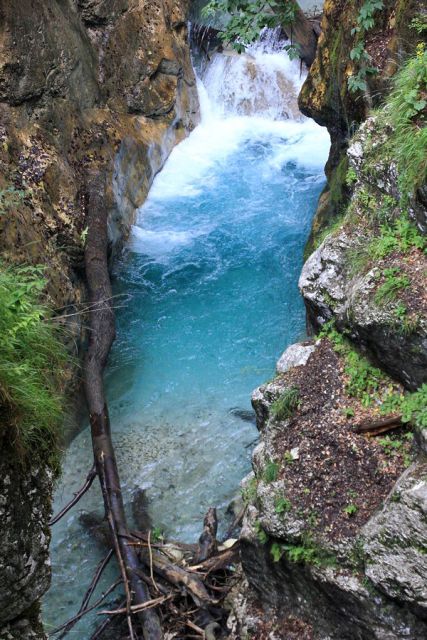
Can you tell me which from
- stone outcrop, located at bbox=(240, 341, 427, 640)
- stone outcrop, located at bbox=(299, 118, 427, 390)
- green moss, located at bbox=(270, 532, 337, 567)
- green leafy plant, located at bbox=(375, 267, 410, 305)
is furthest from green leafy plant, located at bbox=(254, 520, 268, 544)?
green leafy plant, located at bbox=(375, 267, 410, 305)

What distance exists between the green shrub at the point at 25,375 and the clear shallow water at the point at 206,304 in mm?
2850

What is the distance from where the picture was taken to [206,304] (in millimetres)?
9516

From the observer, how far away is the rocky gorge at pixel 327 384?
3.87 metres

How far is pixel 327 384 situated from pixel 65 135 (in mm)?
5846

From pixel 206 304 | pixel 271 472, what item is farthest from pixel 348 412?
pixel 206 304

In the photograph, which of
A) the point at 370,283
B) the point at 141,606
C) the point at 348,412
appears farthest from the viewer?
the point at 141,606

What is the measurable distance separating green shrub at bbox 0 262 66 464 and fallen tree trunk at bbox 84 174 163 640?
2.03m

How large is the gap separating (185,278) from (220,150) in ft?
14.1

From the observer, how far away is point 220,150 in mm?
13242

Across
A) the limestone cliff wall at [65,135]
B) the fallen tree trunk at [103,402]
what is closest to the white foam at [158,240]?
the limestone cliff wall at [65,135]

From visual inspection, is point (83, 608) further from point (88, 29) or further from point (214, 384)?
point (88, 29)

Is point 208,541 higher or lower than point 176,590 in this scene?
higher

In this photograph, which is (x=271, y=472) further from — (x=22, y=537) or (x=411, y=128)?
(x=411, y=128)

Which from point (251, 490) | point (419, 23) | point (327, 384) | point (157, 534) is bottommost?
point (157, 534)
